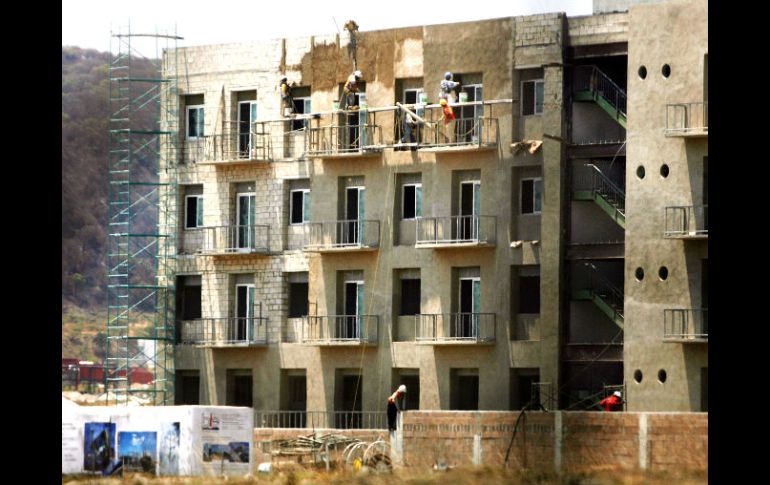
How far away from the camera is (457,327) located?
32.2 feet

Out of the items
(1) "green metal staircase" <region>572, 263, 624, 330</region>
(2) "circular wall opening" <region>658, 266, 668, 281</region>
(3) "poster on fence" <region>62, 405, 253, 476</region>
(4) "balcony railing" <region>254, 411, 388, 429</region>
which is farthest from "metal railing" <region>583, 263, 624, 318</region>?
(3) "poster on fence" <region>62, 405, 253, 476</region>

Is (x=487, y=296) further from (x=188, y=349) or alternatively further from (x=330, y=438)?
(x=188, y=349)

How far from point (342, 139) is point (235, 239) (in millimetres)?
949

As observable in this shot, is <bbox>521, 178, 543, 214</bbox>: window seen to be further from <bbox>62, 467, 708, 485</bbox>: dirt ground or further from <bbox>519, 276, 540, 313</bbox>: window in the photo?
<bbox>62, 467, 708, 485</bbox>: dirt ground

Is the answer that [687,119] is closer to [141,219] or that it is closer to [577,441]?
[577,441]

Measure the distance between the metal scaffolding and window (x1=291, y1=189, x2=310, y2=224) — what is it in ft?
2.32

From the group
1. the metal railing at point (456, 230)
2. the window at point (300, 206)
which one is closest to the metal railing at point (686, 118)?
the metal railing at point (456, 230)

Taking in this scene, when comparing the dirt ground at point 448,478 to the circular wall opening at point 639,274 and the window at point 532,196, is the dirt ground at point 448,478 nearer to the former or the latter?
the circular wall opening at point 639,274

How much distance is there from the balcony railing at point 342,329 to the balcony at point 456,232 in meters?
0.57

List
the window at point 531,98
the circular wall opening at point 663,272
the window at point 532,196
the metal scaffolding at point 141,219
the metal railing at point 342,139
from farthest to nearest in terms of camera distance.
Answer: the metal scaffolding at point 141,219 < the metal railing at point 342,139 < the circular wall opening at point 663,272 < the window at point 532,196 < the window at point 531,98

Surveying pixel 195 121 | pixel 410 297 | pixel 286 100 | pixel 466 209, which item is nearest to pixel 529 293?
pixel 466 209

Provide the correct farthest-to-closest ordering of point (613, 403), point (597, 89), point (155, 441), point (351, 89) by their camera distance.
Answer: point (351, 89), point (155, 441), point (613, 403), point (597, 89)

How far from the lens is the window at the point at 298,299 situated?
10508 mm

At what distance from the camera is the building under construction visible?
377 inches
